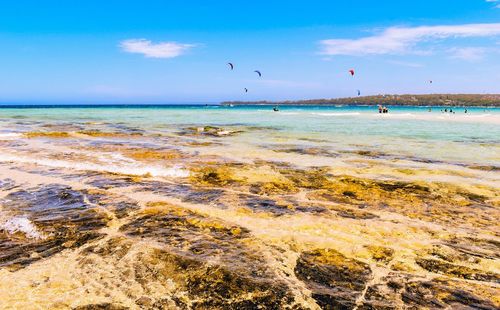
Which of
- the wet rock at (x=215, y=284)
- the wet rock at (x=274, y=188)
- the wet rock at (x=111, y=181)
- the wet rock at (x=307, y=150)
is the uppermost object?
the wet rock at (x=111, y=181)

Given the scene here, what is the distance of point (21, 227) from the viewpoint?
7680mm

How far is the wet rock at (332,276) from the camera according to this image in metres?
5.22

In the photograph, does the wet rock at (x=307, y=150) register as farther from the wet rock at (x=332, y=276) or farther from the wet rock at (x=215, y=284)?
the wet rock at (x=215, y=284)

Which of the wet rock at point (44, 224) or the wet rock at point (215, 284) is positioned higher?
the wet rock at point (44, 224)

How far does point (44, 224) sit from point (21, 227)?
0.43m

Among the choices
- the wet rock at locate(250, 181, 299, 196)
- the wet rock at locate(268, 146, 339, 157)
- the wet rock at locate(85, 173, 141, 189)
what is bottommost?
the wet rock at locate(250, 181, 299, 196)

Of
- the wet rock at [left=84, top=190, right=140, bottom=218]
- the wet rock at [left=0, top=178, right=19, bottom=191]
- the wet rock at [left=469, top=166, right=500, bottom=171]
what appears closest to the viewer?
the wet rock at [left=84, top=190, right=140, bottom=218]

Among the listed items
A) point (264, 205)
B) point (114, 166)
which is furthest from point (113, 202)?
point (114, 166)

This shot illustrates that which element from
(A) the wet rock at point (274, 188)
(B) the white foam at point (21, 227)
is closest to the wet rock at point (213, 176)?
(A) the wet rock at point (274, 188)

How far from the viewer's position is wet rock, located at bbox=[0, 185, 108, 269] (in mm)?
6539

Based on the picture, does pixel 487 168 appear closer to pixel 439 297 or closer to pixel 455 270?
pixel 455 270

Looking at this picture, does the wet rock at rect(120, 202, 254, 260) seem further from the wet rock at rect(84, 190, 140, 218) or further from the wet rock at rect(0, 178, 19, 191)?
the wet rock at rect(0, 178, 19, 191)

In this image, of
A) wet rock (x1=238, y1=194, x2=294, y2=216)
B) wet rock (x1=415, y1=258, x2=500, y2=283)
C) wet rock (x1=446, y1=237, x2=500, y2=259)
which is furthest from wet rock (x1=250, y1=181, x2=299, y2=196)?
wet rock (x1=415, y1=258, x2=500, y2=283)

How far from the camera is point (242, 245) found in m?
7.10
